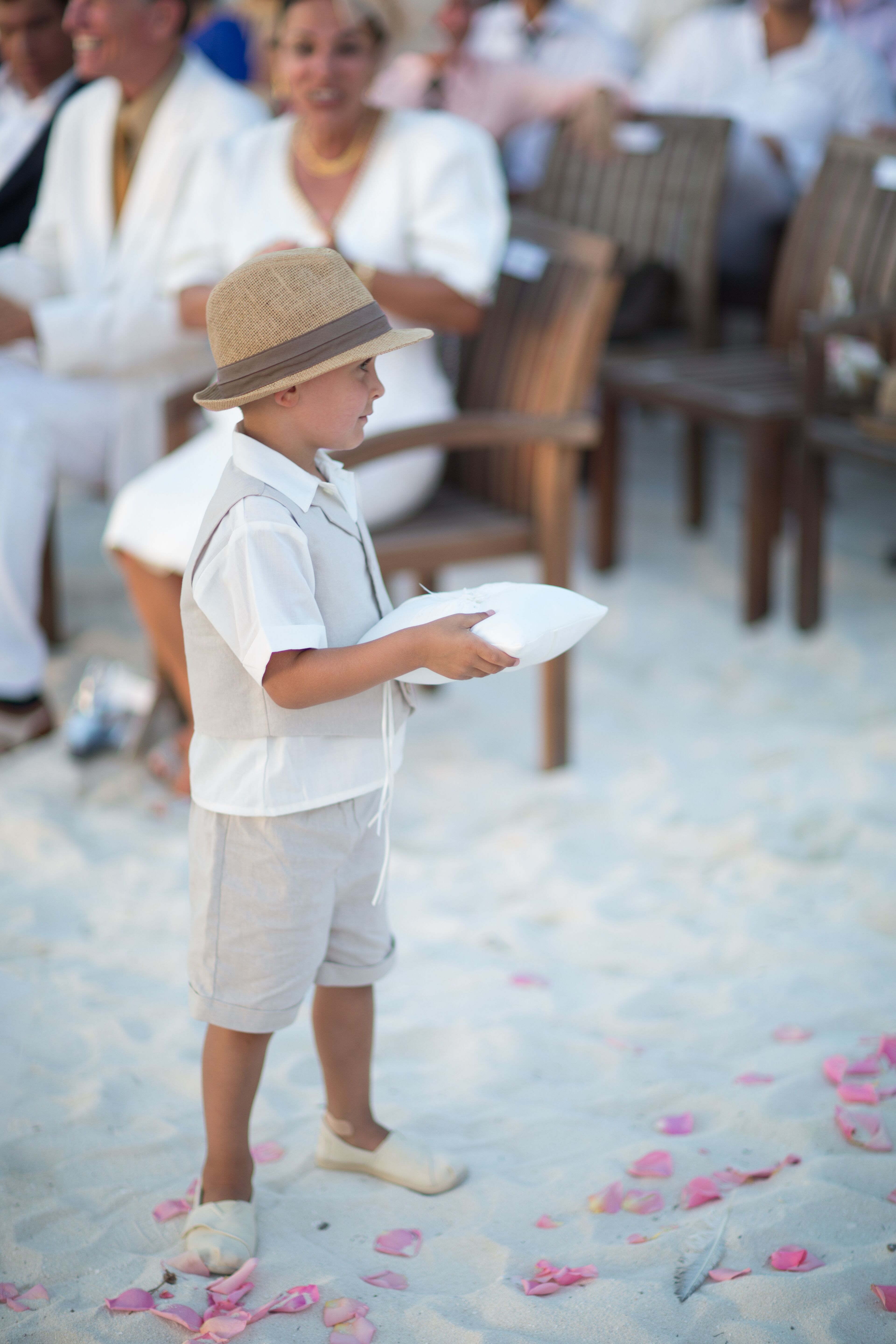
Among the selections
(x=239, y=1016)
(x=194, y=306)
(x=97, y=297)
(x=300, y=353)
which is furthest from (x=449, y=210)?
(x=239, y=1016)

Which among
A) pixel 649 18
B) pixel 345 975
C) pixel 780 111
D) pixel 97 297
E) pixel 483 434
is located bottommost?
pixel 345 975

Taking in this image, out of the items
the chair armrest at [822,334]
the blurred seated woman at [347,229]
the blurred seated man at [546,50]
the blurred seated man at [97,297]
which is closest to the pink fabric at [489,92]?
the blurred seated man at [546,50]

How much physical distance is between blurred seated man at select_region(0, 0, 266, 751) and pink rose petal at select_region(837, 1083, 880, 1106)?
7.13 feet

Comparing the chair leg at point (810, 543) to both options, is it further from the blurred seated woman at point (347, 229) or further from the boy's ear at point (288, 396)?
the boy's ear at point (288, 396)

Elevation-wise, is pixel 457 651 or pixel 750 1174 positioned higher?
pixel 457 651

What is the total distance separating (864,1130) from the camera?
1.91 metres

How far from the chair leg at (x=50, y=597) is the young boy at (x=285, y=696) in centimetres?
234

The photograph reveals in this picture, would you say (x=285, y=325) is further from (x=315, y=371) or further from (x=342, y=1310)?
(x=342, y=1310)

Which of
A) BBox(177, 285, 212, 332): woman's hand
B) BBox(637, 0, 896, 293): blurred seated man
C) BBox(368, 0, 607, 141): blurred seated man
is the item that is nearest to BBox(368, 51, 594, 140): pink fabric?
BBox(368, 0, 607, 141): blurred seated man

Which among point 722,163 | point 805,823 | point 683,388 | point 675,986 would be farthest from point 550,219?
point 675,986

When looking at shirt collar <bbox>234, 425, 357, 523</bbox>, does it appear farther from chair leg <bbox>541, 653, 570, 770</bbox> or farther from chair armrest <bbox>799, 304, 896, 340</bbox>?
chair armrest <bbox>799, 304, 896, 340</bbox>

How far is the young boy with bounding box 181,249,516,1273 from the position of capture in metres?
1.53

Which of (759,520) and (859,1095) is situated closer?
(859,1095)

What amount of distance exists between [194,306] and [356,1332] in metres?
2.34
